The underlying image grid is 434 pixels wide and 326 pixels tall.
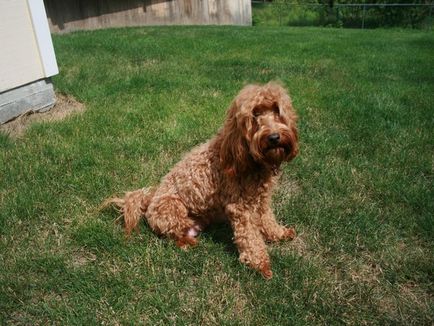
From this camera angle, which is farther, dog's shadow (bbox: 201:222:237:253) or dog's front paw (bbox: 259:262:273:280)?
dog's shadow (bbox: 201:222:237:253)

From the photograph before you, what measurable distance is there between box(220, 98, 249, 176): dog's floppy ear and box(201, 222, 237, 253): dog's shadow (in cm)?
82

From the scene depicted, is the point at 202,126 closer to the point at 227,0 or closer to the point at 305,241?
the point at 305,241

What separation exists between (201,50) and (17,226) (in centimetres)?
→ 745

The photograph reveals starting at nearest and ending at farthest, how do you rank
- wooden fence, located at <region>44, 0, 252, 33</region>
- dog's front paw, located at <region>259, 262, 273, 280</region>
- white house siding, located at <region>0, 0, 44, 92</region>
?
dog's front paw, located at <region>259, 262, 273, 280</region>
white house siding, located at <region>0, 0, 44, 92</region>
wooden fence, located at <region>44, 0, 252, 33</region>

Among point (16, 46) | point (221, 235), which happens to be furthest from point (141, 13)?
point (221, 235)

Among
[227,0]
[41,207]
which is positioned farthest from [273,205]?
[227,0]

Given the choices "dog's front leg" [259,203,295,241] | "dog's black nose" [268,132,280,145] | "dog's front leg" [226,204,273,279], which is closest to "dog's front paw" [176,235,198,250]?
"dog's front leg" [226,204,273,279]

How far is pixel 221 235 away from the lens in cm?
380

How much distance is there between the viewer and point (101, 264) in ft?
11.2

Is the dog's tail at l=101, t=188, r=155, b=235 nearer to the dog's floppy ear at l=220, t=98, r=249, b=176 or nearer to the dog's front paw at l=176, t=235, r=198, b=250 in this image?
the dog's front paw at l=176, t=235, r=198, b=250

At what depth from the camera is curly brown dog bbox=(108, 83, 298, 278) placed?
2.92m

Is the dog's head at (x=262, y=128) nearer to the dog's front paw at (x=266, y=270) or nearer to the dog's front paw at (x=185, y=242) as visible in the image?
the dog's front paw at (x=266, y=270)

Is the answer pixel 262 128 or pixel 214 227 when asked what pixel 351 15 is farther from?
pixel 262 128

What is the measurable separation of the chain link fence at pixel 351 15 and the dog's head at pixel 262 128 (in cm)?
2007
